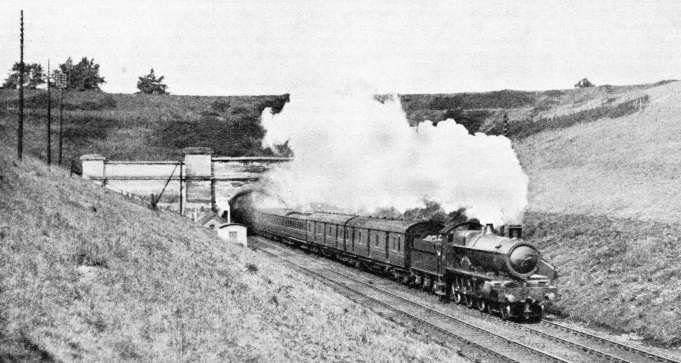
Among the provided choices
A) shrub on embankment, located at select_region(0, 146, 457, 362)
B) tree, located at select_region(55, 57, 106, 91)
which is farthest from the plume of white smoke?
tree, located at select_region(55, 57, 106, 91)

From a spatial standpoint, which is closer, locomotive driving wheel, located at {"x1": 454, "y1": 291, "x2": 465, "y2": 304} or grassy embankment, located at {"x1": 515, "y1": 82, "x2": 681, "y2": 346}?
grassy embankment, located at {"x1": 515, "y1": 82, "x2": 681, "y2": 346}

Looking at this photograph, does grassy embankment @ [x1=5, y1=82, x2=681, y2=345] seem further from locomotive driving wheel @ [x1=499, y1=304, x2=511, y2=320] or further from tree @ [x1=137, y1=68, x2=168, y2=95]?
tree @ [x1=137, y1=68, x2=168, y2=95]

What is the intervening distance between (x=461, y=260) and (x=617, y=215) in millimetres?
11805

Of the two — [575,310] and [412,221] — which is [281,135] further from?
[575,310]

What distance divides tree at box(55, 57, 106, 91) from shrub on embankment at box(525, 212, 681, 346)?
103925 millimetres

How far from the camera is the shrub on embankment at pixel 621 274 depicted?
21172mm

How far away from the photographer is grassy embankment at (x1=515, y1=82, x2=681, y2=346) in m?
22.6

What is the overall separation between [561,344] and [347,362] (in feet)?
23.5

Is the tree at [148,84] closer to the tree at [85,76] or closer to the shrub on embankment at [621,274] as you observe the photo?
the tree at [85,76]

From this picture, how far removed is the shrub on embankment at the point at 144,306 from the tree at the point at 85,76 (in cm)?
10268

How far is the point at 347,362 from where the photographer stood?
1505cm

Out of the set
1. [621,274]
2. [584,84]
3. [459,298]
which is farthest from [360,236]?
[584,84]

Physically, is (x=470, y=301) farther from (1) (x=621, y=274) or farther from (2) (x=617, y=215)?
(2) (x=617, y=215)

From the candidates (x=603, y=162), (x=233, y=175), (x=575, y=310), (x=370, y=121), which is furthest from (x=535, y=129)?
(x=575, y=310)
